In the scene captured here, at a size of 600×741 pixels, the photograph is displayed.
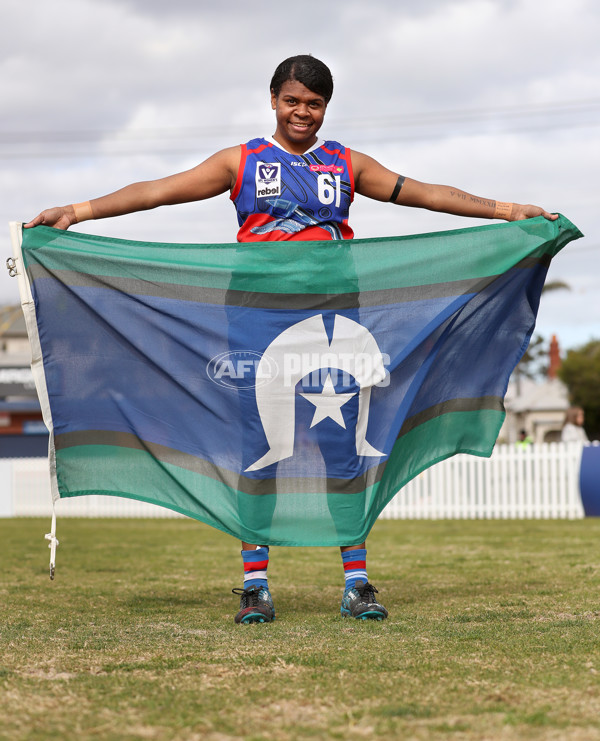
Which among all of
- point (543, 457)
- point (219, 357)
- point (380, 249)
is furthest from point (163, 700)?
point (543, 457)

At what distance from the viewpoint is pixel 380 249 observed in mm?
3928

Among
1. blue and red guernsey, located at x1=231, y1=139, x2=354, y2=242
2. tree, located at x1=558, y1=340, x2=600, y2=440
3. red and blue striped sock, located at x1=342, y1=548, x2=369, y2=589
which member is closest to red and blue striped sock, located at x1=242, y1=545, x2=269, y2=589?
red and blue striped sock, located at x1=342, y1=548, x2=369, y2=589

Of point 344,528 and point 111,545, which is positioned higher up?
point 344,528

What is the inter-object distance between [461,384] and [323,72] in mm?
1565

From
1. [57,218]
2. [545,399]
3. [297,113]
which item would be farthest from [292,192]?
[545,399]

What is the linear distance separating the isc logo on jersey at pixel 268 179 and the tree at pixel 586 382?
3880 cm

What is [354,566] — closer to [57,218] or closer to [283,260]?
[283,260]

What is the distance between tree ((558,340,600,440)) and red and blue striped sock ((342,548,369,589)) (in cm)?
3857

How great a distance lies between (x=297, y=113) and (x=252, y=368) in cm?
114

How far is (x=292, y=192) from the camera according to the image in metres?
3.74

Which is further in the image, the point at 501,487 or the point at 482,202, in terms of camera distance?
the point at 501,487

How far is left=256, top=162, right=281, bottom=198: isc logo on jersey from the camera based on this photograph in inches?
147

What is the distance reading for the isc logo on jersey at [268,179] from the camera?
3732 millimetres

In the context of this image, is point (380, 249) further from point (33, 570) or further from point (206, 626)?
point (33, 570)
